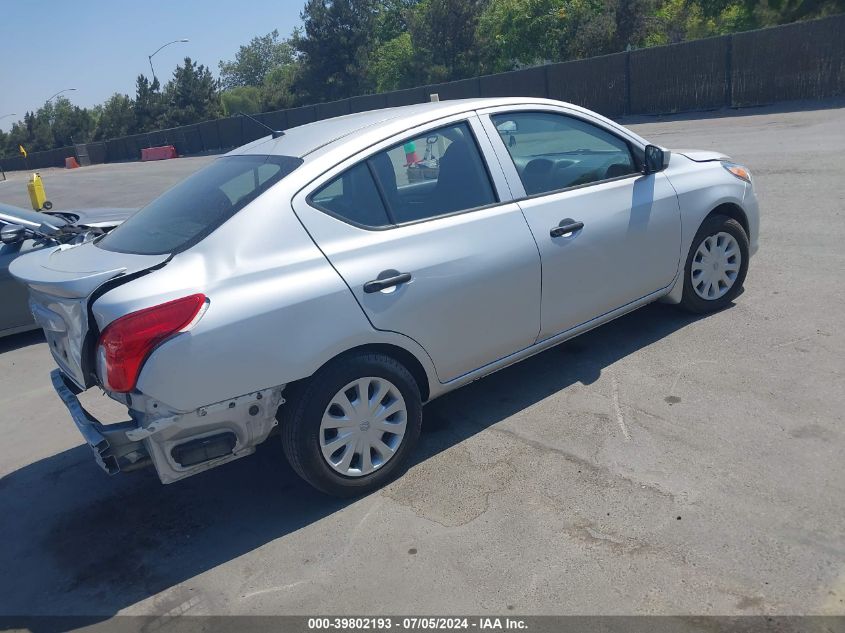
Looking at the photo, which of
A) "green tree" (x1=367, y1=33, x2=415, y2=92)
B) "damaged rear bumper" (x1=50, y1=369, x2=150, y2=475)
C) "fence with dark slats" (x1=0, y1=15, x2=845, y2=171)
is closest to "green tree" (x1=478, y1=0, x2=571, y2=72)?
"green tree" (x1=367, y1=33, x2=415, y2=92)

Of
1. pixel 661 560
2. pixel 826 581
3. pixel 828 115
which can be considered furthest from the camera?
pixel 828 115

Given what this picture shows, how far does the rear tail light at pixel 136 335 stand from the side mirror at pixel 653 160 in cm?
314

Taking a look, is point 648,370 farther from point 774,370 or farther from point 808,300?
point 808,300

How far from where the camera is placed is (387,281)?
3752mm

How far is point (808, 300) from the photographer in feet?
18.3

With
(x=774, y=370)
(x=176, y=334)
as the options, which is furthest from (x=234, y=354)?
(x=774, y=370)

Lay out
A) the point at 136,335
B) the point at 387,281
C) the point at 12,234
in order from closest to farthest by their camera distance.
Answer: the point at 136,335 → the point at 387,281 → the point at 12,234

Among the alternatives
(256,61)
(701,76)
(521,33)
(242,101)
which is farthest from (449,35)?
(256,61)

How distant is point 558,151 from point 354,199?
158 centimetres

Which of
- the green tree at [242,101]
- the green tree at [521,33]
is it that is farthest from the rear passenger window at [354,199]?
the green tree at [242,101]

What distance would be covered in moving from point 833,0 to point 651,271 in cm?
3218

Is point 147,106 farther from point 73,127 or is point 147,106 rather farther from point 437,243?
point 437,243

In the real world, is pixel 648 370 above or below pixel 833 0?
below

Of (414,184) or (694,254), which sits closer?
(414,184)
